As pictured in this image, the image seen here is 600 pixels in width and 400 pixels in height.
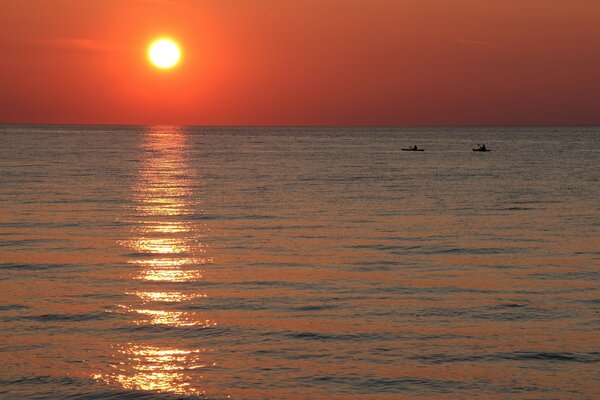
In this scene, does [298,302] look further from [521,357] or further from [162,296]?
[521,357]

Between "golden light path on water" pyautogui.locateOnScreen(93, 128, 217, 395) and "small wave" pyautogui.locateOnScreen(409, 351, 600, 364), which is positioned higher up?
"golden light path on water" pyautogui.locateOnScreen(93, 128, 217, 395)

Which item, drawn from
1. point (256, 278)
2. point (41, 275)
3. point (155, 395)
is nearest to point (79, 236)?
point (41, 275)

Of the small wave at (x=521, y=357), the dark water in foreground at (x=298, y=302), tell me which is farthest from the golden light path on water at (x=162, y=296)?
the small wave at (x=521, y=357)

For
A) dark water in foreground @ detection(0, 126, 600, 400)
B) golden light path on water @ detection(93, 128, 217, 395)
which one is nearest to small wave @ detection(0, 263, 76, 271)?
dark water in foreground @ detection(0, 126, 600, 400)

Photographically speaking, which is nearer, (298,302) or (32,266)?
(298,302)

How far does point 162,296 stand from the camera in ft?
77.2

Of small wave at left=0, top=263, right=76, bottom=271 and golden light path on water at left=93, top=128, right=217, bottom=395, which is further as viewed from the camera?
small wave at left=0, top=263, right=76, bottom=271

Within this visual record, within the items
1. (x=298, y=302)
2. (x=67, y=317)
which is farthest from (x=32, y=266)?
(x=298, y=302)

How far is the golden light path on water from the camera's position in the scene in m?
16.7

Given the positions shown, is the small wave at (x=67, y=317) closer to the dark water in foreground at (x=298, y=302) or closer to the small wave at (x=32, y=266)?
the dark water in foreground at (x=298, y=302)

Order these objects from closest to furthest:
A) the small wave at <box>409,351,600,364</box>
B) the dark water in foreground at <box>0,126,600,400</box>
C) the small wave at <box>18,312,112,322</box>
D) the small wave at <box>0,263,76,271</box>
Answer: the dark water in foreground at <box>0,126,600,400</box>
the small wave at <box>409,351,600,364</box>
the small wave at <box>18,312,112,322</box>
the small wave at <box>0,263,76,271</box>

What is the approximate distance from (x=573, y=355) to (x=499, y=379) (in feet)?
7.45

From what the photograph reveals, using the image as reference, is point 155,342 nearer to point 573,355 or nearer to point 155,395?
point 155,395

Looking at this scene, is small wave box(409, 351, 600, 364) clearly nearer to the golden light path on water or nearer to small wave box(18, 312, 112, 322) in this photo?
the golden light path on water
